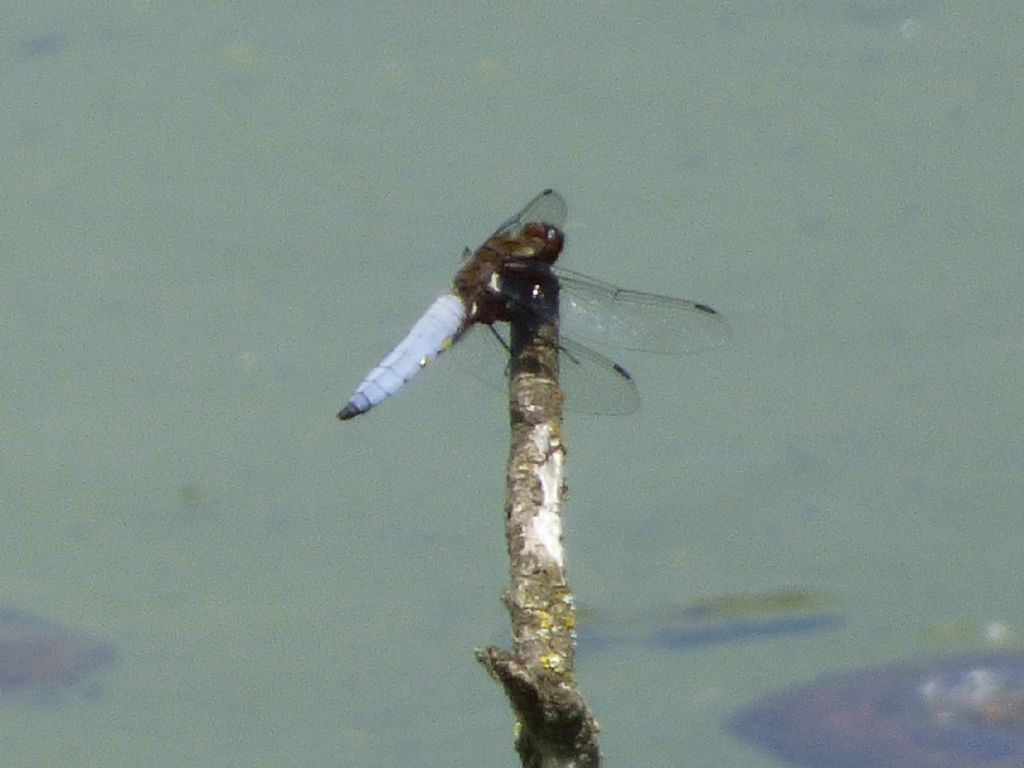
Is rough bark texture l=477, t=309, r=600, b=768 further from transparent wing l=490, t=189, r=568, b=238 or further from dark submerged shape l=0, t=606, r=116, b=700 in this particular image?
dark submerged shape l=0, t=606, r=116, b=700

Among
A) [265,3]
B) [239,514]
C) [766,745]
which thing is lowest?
[766,745]

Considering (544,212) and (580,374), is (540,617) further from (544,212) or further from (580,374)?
(544,212)

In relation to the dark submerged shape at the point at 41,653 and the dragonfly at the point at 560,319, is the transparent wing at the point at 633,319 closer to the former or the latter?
the dragonfly at the point at 560,319

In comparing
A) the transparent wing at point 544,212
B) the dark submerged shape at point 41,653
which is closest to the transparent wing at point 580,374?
the transparent wing at point 544,212

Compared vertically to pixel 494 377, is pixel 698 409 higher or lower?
higher

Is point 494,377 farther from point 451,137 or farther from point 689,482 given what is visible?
point 451,137

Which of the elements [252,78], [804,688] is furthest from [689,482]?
[252,78]

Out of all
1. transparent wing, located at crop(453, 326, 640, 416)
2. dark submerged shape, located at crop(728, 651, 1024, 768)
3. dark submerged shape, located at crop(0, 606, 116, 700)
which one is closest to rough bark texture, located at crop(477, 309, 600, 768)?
transparent wing, located at crop(453, 326, 640, 416)
